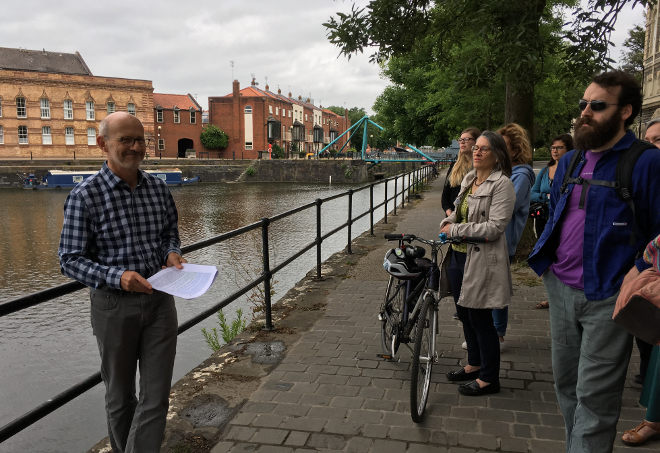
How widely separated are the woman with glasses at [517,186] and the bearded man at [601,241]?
5.40 feet

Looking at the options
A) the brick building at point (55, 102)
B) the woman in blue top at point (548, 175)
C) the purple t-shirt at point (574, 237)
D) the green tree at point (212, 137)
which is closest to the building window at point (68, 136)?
the brick building at point (55, 102)

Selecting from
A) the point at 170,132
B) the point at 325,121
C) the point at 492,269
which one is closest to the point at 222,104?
the point at 170,132

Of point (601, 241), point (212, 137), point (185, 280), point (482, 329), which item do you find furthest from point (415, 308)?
point (212, 137)

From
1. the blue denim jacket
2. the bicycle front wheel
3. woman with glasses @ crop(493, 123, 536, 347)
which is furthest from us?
woman with glasses @ crop(493, 123, 536, 347)

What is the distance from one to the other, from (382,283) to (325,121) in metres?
99.6

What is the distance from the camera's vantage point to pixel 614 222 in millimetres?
2305

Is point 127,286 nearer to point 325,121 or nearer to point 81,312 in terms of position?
point 81,312

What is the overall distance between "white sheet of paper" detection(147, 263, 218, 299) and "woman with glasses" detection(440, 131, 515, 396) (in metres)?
1.72

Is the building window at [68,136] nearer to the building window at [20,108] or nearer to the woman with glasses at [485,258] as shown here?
the building window at [20,108]

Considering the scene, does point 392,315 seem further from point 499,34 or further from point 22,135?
point 22,135

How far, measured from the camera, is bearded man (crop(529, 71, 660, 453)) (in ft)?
7.51

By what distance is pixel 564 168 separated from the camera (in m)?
2.60

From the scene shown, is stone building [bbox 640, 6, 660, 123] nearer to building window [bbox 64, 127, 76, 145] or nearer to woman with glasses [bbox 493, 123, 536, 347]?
woman with glasses [bbox 493, 123, 536, 347]

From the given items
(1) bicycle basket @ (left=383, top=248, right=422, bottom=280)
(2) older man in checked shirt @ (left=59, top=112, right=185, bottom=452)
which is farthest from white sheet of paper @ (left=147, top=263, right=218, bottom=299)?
(1) bicycle basket @ (left=383, top=248, right=422, bottom=280)
